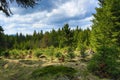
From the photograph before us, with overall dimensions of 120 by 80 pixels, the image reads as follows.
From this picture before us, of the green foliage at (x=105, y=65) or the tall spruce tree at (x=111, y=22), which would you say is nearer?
the green foliage at (x=105, y=65)

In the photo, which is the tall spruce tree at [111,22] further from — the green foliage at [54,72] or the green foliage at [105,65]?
the green foliage at [54,72]

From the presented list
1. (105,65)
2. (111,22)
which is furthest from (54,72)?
(111,22)

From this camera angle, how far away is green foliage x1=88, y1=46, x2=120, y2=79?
10.7m

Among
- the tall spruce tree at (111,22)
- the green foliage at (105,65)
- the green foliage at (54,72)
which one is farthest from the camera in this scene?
the tall spruce tree at (111,22)

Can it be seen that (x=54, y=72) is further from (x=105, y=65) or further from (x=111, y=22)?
(x=111, y=22)

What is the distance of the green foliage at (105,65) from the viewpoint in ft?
35.2

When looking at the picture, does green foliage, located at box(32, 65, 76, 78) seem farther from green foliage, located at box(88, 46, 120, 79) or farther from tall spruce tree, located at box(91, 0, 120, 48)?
tall spruce tree, located at box(91, 0, 120, 48)

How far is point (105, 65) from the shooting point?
10812 mm

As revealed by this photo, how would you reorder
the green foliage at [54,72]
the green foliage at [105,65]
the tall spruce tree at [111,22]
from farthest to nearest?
the tall spruce tree at [111,22]
the green foliage at [105,65]
the green foliage at [54,72]

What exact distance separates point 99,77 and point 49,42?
87338 mm

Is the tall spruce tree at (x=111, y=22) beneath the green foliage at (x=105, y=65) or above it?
above

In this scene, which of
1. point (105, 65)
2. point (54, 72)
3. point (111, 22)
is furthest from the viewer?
point (111, 22)

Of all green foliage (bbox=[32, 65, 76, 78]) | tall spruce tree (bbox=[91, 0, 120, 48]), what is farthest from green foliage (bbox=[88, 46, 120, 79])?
tall spruce tree (bbox=[91, 0, 120, 48])

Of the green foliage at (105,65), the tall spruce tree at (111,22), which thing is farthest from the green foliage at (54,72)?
the tall spruce tree at (111,22)
